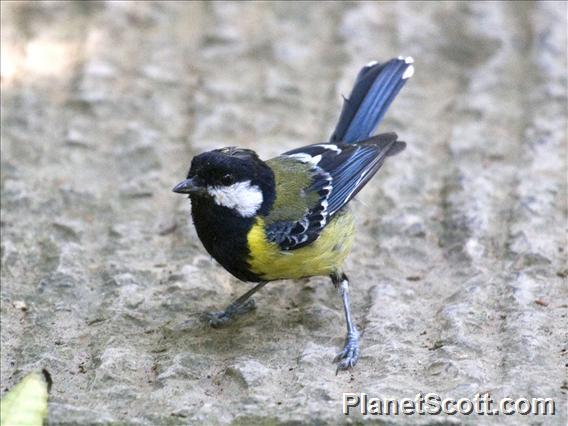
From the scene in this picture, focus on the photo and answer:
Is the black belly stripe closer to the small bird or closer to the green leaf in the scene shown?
the small bird

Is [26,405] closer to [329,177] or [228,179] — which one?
[228,179]

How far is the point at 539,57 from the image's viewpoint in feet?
20.0

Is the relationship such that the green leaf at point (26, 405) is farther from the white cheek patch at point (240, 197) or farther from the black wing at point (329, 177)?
the black wing at point (329, 177)

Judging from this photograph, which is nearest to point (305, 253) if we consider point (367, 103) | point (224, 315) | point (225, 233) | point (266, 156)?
point (225, 233)

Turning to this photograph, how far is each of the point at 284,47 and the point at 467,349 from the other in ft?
9.43

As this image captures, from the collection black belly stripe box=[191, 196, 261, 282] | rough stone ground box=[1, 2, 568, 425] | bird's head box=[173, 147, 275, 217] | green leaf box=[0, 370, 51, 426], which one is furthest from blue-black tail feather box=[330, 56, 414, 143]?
green leaf box=[0, 370, 51, 426]

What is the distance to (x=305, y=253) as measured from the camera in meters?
4.26

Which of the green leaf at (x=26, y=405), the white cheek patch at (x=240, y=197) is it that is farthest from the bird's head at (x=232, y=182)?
the green leaf at (x=26, y=405)

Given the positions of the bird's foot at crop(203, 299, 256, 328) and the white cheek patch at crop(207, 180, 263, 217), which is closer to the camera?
the white cheek patch at crop(207, 180, 263, 217)

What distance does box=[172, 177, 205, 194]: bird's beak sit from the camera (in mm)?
4047

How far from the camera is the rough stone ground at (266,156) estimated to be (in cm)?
392

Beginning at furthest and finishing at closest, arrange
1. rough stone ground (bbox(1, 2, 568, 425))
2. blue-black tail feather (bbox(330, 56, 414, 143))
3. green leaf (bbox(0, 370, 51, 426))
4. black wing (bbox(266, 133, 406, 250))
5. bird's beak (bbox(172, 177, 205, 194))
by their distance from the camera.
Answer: blue-black tail feather (bbox(330, 56, 414, 143)), black wing (bbox(266, 133, 406, 250)), bird's beak (bbox(172, 177, 205, 194)), rough stone ground (bbox(1, 2, 568, 425)), green leaf (bbox(0, 370, 51, 426))

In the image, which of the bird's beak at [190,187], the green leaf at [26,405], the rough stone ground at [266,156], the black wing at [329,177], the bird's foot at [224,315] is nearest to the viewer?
the green leaf at [26,405]

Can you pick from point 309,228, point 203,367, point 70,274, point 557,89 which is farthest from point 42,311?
point 557,89
